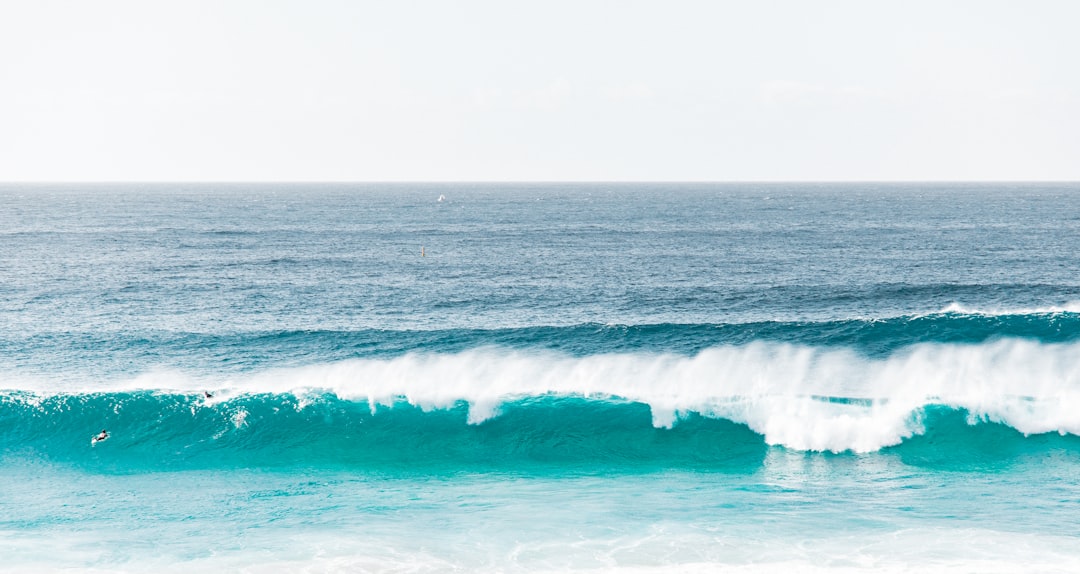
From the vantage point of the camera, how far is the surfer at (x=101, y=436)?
28.6 metres

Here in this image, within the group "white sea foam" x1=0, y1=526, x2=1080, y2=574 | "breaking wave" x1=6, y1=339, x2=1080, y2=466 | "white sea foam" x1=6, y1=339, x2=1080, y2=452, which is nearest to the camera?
"white sea foam" x1=0, y1=526, x2=1080, y2=574

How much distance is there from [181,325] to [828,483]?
110 ft

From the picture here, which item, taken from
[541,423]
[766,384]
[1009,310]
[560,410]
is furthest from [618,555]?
[1009,310]

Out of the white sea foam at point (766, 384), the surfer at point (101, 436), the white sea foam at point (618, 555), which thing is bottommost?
the white sea foam at point (618, 555)

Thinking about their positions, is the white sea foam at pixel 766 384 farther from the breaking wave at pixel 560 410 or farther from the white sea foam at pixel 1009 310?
the white sea foam at pixel 1009 310

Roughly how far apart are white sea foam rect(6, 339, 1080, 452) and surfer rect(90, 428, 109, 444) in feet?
12.4

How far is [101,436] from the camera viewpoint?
94.0ft

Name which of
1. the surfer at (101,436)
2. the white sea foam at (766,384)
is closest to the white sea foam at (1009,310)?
the white sea foam at (766,384)

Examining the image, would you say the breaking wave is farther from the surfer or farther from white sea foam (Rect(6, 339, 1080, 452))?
the surfer

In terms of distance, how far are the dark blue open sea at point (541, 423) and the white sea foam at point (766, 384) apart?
0.15 meters

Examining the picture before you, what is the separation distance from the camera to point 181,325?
4591 centimetres

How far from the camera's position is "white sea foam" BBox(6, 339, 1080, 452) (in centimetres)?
2972

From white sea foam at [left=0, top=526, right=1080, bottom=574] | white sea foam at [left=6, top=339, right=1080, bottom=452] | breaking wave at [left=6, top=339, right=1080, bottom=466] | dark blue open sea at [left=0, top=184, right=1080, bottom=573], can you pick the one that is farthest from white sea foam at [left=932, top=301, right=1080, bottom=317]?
white sea foam at [left=0, top=526, right=1080, bottom=574]

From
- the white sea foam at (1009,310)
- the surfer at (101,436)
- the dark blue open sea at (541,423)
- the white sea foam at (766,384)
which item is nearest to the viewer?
the dark blue open sea at (541,423)
